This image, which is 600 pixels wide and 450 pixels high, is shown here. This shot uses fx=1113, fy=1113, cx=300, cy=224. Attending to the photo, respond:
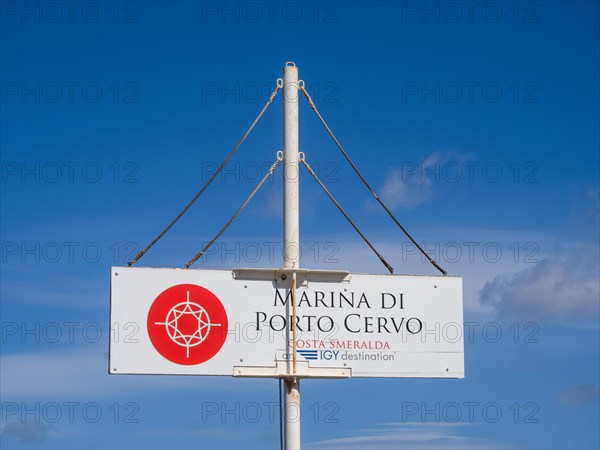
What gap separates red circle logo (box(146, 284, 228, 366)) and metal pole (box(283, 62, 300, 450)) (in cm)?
96

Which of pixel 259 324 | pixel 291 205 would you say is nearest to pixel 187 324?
pixel 259 324

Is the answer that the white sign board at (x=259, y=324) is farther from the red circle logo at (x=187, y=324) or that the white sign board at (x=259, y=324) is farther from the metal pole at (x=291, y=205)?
the metal pole at (x=291, y=205)

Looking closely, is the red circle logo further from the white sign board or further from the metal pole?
the metal pole

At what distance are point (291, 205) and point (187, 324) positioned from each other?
1926mm

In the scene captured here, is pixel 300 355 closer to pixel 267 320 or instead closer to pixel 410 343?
pixel 267 320

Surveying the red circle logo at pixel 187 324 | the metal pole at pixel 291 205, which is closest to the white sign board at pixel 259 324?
the red circle logo at pixel 187 324

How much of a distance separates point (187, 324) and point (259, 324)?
880 mm

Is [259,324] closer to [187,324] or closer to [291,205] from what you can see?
[187,324]

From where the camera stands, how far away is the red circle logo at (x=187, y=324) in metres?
13.5

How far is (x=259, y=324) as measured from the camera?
44.3ft

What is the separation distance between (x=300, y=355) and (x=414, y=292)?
1719 mm

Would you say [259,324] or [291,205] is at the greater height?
[291,205]

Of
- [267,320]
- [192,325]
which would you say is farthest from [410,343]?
[192,325]

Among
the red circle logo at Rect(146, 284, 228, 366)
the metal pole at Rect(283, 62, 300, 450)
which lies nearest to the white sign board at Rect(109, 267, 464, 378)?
the red circle logo at Rect(146, 284, 228, 366)
